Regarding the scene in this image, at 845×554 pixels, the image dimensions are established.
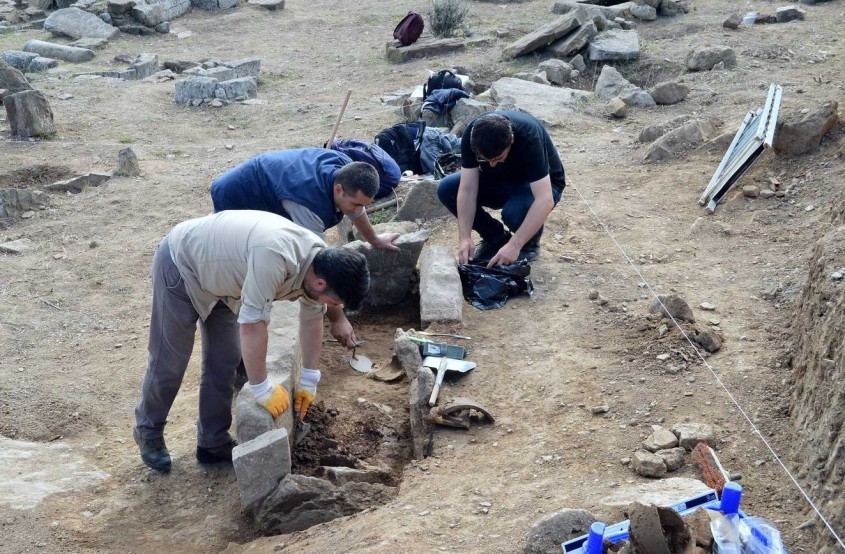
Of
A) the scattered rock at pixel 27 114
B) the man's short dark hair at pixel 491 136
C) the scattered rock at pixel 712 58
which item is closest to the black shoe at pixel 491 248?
the man's short dark hair at pixel 491 136

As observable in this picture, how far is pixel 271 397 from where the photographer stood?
4125 mm

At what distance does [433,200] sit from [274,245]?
3466 mm

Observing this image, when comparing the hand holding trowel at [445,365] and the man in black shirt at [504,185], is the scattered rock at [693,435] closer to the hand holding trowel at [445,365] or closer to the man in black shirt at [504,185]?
the hand holding trowel at [445,365]

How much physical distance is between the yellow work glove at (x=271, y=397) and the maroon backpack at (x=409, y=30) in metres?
10.4

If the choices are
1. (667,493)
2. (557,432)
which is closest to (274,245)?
(557,432)

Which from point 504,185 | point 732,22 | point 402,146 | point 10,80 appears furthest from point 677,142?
point 10,80

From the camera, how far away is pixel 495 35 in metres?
14.1

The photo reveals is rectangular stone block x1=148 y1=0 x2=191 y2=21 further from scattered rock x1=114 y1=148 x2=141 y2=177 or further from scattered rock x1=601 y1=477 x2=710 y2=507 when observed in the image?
scattered rock x1=601 y1=477 x2=710 y2=507

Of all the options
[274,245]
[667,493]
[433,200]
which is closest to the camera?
[667,493]

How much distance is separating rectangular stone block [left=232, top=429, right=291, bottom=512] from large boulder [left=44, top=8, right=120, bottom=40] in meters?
13.8

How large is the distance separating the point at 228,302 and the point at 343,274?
2.64 ft

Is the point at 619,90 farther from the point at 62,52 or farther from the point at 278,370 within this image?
the point at 62,52

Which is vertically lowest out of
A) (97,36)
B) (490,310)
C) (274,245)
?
(97,36)

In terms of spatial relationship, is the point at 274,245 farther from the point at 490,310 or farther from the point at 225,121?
the point at 225,121
